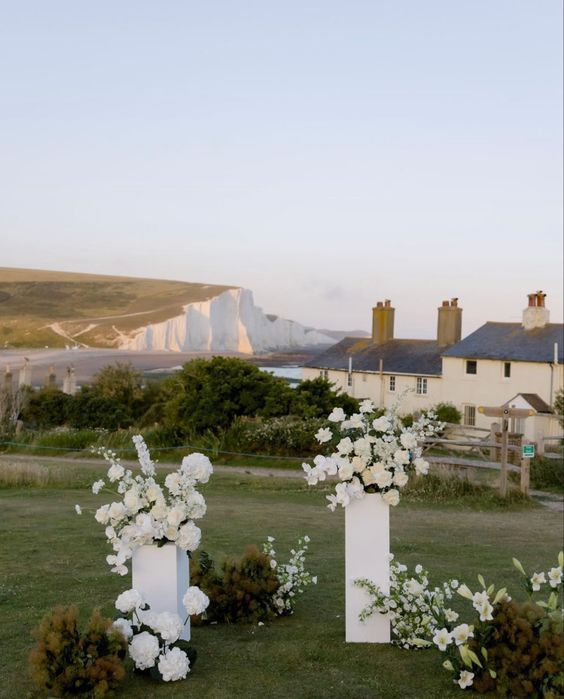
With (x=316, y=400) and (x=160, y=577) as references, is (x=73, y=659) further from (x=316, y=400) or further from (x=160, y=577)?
(x=316, y=400)

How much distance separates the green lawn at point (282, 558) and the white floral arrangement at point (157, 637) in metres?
0.11

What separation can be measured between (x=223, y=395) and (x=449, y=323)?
93.7 ft

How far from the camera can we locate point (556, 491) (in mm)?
19734

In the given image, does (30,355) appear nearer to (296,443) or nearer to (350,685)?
(296,443)

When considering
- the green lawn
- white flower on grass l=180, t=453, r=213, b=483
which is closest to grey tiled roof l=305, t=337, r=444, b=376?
the green lawn

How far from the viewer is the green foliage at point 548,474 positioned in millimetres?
20219

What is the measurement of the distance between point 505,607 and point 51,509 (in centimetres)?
986

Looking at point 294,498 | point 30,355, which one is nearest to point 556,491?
point 294,498

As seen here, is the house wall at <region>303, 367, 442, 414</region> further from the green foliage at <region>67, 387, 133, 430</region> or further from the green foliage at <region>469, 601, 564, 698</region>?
the green foliage at <region>469, 601, 564, 698</region>

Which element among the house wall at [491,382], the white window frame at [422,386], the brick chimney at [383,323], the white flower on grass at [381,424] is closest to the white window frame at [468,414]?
the house wall at [491,382]

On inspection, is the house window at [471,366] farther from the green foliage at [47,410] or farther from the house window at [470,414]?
the green foliage at [47,410]

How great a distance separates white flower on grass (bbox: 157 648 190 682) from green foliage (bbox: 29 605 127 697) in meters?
0.29

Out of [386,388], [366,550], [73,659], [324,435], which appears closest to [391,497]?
[366,550]

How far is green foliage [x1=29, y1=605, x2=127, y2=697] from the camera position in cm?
528
